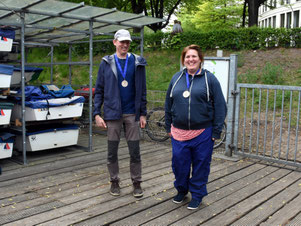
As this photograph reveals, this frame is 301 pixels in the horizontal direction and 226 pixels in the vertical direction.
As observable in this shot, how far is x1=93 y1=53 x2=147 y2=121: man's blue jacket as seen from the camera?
4.53m

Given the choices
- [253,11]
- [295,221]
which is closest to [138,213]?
[295,221]

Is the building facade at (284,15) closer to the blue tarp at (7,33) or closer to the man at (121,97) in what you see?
the blue tarp at (7,33)

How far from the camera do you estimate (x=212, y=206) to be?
448cm

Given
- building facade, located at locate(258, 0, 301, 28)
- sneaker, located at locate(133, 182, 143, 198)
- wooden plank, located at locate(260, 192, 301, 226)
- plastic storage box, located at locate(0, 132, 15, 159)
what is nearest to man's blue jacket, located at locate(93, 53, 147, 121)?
sneaker, located at locate(133, 182, 143, 198)

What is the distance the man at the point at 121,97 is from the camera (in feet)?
14.9

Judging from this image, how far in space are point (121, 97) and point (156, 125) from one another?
12.7 feet

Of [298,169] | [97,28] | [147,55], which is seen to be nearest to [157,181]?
[298,169]

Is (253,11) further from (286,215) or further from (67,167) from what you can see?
(286,215)

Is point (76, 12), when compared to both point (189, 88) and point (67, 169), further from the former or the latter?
point (189, 88)

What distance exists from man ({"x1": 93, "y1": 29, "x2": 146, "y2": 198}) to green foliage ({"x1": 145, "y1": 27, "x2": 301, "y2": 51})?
43.5ft

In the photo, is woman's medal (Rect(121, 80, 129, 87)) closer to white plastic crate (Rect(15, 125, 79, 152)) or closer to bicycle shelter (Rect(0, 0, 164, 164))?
bicycle shelter (Rect(0, 0, 164, 164))

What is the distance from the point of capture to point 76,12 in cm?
706

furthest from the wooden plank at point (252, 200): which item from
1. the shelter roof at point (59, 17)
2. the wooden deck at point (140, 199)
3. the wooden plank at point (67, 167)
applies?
the shelter roof at point (59, 17)

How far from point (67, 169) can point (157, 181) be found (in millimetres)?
1657
